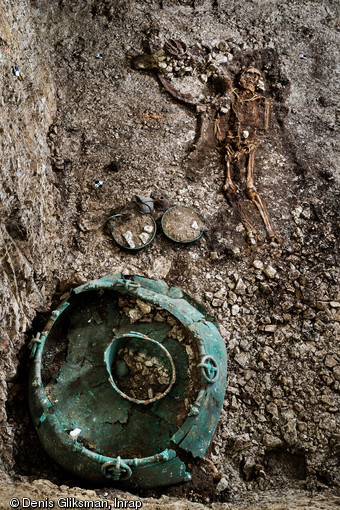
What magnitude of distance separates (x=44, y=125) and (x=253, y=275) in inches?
88.9

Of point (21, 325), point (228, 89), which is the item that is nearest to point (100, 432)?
point (21, 325)

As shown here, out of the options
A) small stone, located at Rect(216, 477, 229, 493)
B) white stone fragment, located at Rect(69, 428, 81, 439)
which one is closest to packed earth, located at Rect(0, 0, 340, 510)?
small stone, located at Rect(216, 477, 229, 493)

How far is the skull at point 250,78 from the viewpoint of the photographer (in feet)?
14.2

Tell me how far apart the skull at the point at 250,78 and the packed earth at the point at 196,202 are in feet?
0.26

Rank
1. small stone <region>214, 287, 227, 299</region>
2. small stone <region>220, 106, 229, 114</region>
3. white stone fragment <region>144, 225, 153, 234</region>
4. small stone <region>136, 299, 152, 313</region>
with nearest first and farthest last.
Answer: small stone <region>136, 299, 152, 313</region>, small stone <region>214, 287, 227, 299</region>, white stone fragment <region>144, 225, 153, 234</region>, small stone <region>220, 106, 229, 114</region>

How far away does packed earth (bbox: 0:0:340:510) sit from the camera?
244 cm

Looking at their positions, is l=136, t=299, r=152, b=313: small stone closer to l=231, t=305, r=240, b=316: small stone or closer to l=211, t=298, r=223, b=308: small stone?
l=211, t=298, r=223, b=308: small stone

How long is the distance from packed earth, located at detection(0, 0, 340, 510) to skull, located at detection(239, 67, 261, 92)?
0.26 feet

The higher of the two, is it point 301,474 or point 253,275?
point 253,275

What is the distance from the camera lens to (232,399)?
271 centimetres

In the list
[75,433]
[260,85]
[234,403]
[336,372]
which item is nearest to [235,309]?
[234,403]

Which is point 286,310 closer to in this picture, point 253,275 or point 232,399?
point 253,275

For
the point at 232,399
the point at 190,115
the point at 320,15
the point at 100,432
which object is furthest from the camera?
the point at 320,15

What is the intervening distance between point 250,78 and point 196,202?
5.87ft
